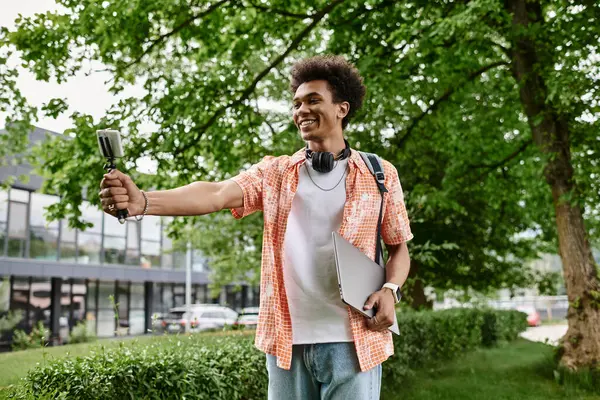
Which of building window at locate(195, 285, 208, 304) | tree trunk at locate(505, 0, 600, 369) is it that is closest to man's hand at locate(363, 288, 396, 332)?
tree trunk at locate(505, 0, 600, 369)

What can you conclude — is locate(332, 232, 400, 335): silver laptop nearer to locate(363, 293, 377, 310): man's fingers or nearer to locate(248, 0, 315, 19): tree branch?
locate(363, 293, 377, 310): man's fingers

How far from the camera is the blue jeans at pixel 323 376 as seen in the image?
94.2 inches

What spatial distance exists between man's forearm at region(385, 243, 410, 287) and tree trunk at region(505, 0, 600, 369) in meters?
7.70

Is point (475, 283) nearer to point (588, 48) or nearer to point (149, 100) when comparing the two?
point (588, 48)

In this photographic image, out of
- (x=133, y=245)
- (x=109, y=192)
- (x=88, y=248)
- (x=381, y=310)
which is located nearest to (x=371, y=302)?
(x=381, y=310)

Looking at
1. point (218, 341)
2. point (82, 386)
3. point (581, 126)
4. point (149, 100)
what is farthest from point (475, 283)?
point (82, 386)

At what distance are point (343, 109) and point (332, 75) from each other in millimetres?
151

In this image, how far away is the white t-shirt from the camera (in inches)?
95.1

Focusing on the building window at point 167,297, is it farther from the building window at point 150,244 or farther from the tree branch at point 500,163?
the tree branch at point 500,163

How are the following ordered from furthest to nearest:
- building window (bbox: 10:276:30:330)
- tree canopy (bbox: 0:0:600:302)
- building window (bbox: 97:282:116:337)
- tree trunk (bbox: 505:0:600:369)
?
building window (bbox: 97:282:116:337) → building window (bbox: 10:276:30:330) → tree trunk (bbox: 505:0:600:369) → tree canopy (bbox: 0:0:600:302)

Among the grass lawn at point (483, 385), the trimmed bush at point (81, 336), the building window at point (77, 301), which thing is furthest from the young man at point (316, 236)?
the building window at point (77, 301)

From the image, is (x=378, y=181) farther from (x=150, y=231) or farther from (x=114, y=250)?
(x=150, y=231)

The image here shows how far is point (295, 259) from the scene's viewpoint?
8.16 ft

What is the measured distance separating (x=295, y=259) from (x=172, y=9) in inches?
325
